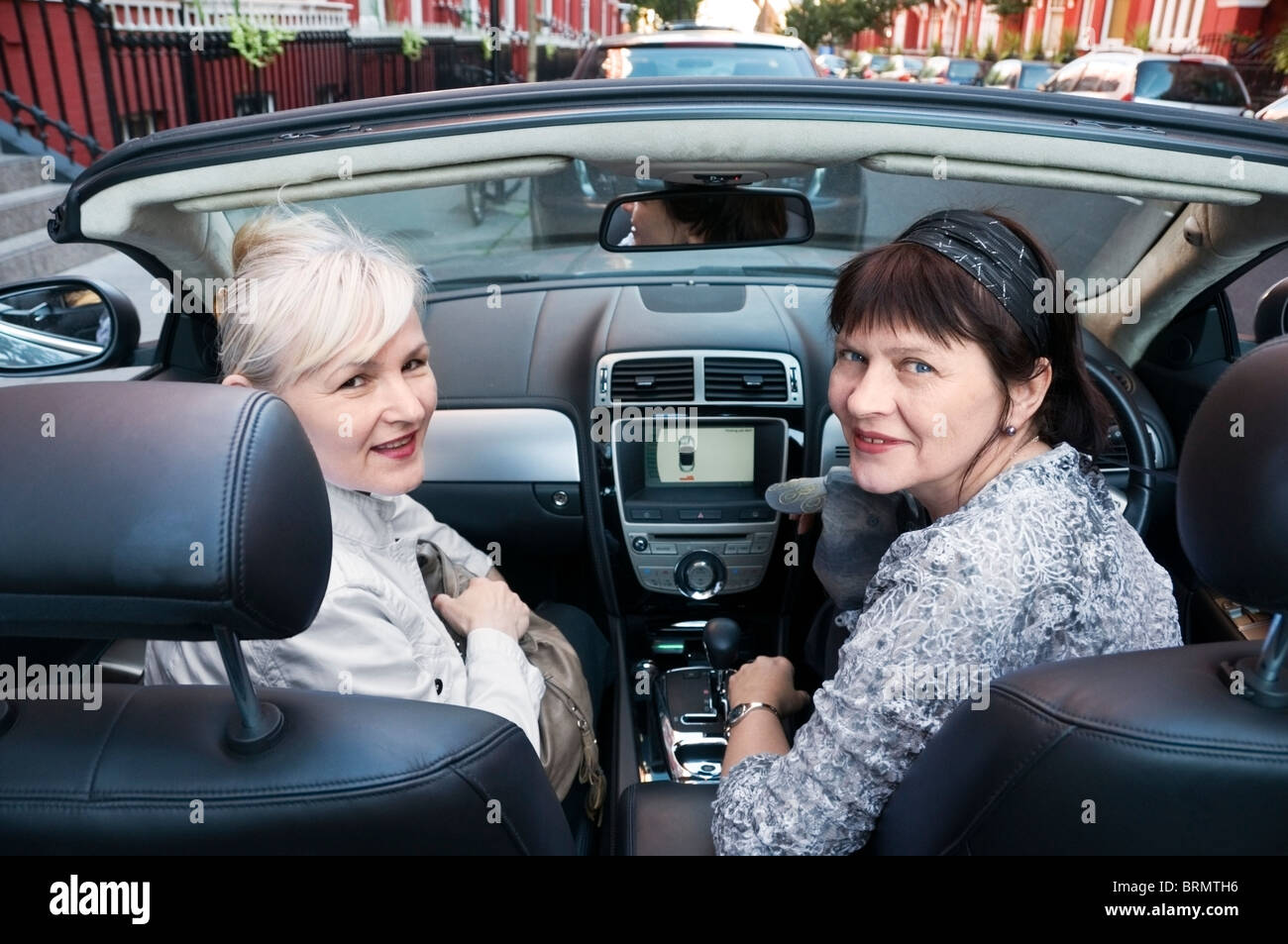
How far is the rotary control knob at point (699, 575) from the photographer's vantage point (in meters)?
3.05

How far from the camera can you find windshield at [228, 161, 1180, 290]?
2.45m

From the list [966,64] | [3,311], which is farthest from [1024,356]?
[966,64]

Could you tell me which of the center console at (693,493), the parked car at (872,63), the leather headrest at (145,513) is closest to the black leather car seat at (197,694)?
the leather headrest at (145,513)

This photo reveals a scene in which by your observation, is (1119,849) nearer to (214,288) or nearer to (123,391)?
(123,391)

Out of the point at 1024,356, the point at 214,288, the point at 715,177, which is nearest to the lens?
the point at 1024,356

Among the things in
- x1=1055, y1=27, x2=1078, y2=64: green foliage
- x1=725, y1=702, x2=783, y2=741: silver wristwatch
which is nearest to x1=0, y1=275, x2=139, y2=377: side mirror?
x1=725, y1=702, x2=783, y2=741: silver wristwatch

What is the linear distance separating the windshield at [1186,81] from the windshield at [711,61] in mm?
14462

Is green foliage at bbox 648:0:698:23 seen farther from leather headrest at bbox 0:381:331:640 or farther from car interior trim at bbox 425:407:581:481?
leather headrest at bbox 0:381:331:640

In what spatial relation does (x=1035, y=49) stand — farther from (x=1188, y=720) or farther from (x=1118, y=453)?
(x=1188, y=720)

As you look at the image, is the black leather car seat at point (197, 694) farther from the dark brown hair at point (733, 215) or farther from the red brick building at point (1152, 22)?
the red brick building at point (1152, 22)

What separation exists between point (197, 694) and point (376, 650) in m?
0.37
